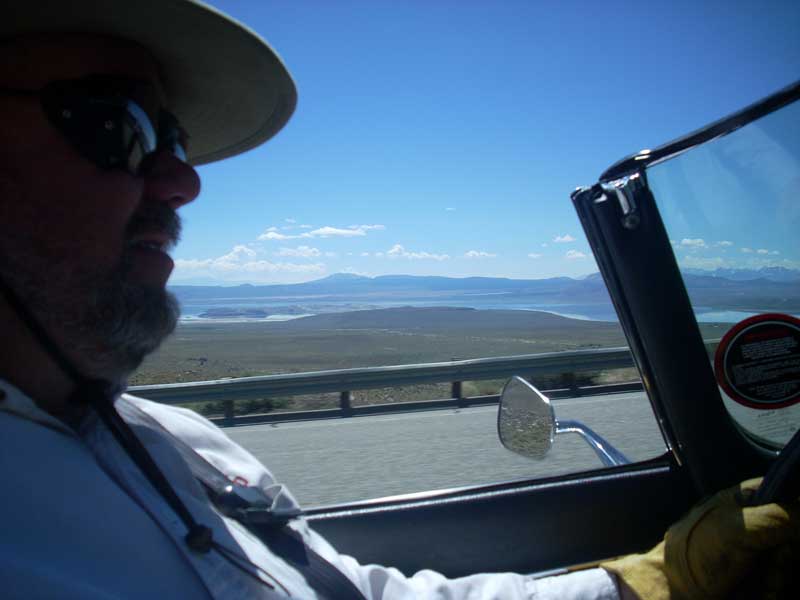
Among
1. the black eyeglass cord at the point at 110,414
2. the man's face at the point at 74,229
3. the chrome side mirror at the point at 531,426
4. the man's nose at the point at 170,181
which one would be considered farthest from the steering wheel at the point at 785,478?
the man's nose at the point at 170,181

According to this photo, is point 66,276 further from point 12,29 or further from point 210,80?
point 210,80

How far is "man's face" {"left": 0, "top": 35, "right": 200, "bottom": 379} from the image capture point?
141 cm

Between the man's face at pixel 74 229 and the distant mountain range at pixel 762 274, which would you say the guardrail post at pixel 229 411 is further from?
the distant mountain range at pixel 762 274

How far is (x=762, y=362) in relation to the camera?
1.84 m

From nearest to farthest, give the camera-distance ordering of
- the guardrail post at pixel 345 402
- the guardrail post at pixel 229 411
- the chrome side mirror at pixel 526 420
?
the chrome side mirror at pixel 526 420
the guardrail post at pixel 229 411
the guardrail post at pixel 345 402

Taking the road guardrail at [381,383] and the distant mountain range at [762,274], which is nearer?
the distant mountain range at [762,274]

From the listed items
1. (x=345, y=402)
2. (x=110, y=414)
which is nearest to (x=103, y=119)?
(x=110, y=414)

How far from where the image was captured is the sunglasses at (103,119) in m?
1.46

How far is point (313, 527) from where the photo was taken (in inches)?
86.6

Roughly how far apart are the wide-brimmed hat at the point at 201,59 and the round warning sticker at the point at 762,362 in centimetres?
166

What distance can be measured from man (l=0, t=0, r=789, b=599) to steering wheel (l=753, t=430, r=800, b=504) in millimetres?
49

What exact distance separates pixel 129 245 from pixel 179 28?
25.5 inches

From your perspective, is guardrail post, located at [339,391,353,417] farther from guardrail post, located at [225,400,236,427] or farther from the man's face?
the man's face

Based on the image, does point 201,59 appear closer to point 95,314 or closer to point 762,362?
point 95,314
